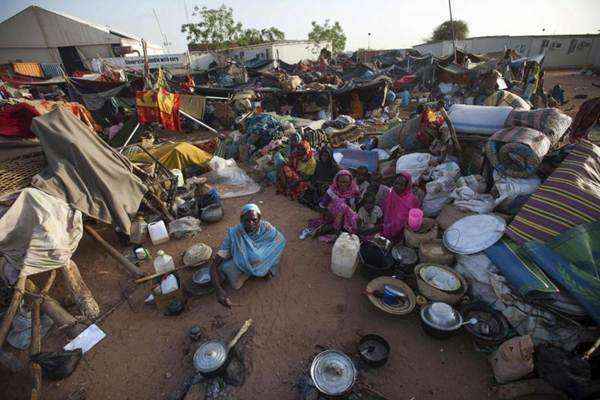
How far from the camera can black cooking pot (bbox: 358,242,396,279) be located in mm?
3826

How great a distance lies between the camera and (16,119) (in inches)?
212

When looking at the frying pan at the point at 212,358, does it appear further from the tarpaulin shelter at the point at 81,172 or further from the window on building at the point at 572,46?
the window on building at the point at 572,46

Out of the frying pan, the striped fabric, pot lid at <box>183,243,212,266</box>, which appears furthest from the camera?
pot lid at <box>183,243,212,266</box>

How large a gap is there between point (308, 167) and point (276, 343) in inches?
160

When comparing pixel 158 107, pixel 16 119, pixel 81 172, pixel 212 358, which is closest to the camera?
pixel 212 358

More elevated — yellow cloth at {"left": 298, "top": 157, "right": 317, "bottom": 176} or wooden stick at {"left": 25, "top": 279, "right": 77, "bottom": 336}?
yellow cloth at {"left": 298, "top": 157, "right": 317, "bottom": 176}

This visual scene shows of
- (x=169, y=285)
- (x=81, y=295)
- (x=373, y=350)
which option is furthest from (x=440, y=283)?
(x=81, y=295)

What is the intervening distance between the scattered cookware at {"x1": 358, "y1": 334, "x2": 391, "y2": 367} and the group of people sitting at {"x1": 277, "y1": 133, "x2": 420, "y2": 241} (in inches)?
69.5

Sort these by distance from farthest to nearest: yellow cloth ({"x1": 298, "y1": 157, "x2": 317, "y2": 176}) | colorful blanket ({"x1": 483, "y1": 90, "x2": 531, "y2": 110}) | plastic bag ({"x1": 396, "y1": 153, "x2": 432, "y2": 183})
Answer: colorful blanket ({"x1": 483, "y1": 90, "x2": 531, "y2": 110}) < yellow cloth ({"x1": 298, "y1": 157, "x2": 317, "y2": 176}) < plastic bag ({"x1": 396, "y1": 153, "x2": 432, "y2": 183})

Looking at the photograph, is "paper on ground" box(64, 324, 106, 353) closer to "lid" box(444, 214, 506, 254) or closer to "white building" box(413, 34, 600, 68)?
"lid" box(444, 214, 506, 254)

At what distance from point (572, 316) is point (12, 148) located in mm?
8517

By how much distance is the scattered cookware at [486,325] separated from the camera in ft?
9.37

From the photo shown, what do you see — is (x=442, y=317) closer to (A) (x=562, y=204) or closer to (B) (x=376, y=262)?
(B) (x=376, y=262)

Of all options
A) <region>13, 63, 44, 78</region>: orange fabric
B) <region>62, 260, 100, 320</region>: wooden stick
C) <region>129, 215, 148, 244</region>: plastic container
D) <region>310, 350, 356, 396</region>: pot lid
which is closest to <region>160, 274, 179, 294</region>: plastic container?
<region>62, 260, 100, 320</region>: wooden stick
